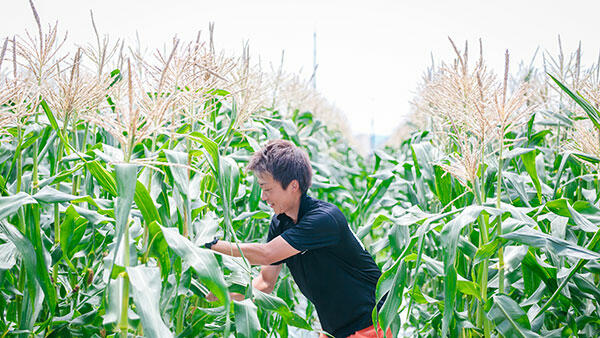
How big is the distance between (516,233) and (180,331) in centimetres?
148

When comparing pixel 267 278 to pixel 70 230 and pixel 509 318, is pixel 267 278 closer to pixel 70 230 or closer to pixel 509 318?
A: pixel 70 230

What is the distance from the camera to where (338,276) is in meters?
2.58

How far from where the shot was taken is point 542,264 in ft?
7.24

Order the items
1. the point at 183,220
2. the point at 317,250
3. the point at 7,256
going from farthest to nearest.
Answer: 1. the point at 317,250
2. the point at 183,220
3. the point at 7,256

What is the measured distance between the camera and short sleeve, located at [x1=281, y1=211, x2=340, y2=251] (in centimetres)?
236

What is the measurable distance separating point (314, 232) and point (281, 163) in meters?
0.37

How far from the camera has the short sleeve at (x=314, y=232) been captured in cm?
236

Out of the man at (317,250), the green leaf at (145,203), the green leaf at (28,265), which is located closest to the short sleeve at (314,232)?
the man at (317,250)

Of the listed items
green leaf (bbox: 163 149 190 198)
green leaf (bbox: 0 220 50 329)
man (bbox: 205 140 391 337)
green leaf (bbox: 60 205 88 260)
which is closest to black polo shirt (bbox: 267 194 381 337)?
man (bbox: 205 140 391 337)

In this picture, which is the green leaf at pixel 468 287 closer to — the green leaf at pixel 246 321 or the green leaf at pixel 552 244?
the green leaf at pixel 552 244

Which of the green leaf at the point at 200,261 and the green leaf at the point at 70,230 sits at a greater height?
the green leaf at the point at 200,261

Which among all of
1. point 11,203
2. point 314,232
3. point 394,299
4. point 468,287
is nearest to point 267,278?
point 314,232

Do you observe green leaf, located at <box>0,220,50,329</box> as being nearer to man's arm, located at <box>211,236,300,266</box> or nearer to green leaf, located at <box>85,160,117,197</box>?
green leaf, located at <box>85,160,117,197</box>

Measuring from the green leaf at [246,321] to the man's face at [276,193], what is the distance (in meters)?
0.74
